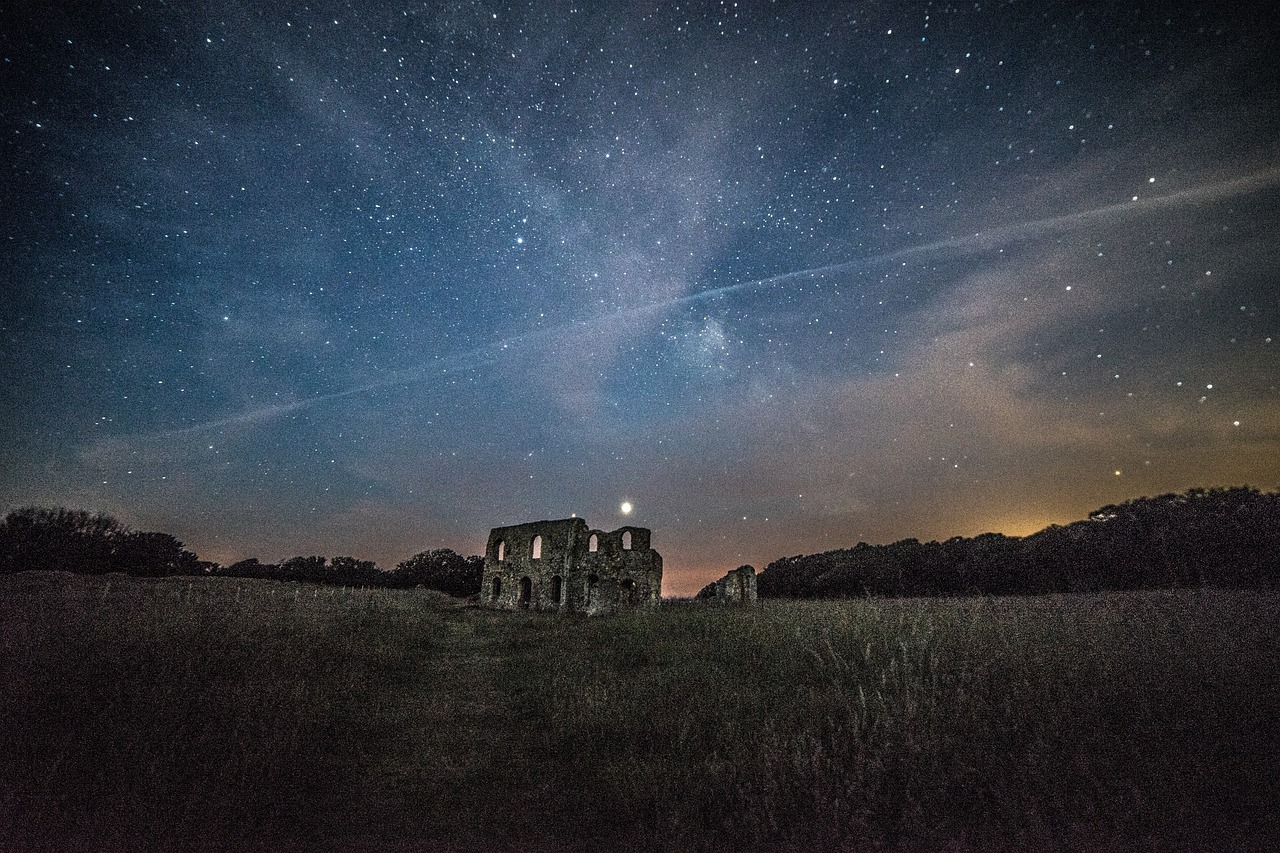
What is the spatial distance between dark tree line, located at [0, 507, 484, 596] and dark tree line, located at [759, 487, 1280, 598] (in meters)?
33.5

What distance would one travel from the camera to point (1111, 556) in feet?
101

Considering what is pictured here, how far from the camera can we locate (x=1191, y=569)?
91.0ft

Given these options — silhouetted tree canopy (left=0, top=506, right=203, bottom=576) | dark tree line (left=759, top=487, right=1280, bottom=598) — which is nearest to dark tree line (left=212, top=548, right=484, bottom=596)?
silhouetted tree canopy (left=0, top=506, right=203, bottom=576)

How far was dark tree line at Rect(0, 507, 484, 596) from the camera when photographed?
1565 inches

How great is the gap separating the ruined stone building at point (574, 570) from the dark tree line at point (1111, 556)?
1048 cm

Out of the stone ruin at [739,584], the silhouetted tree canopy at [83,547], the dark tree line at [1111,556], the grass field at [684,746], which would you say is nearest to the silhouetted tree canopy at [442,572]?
the silhouetted tree canopy at [83,547]

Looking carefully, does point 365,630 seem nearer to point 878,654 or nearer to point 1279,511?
point 878,654

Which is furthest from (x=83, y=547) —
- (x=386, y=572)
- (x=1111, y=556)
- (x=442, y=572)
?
(x=1111, y=556)

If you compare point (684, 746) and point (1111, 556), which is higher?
point (1111, 556)

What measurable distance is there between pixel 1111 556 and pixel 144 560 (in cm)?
6949

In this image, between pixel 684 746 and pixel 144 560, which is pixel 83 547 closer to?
pixel 144 560

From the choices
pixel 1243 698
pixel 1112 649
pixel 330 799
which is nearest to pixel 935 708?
pixel 1243 698

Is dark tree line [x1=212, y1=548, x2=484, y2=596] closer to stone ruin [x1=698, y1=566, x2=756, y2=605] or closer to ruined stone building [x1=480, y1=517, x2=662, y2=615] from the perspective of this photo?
ruined stone building [x1=480, y1=517, x2=662, y2=615]

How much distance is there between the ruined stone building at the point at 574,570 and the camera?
87.1 feet
